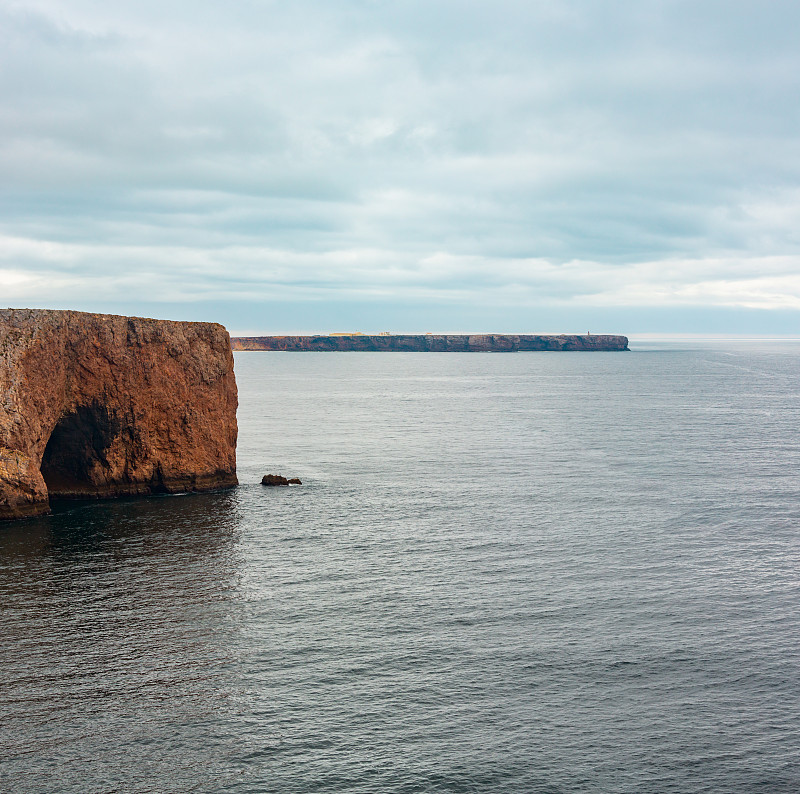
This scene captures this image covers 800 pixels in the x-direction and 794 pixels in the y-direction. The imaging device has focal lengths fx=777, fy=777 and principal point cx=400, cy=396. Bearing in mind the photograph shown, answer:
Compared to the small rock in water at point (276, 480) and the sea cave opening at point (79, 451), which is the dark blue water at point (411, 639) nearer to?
the small rock in water at point (276, 480)

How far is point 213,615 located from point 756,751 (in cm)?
2050

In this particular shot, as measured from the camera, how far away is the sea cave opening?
175 ft

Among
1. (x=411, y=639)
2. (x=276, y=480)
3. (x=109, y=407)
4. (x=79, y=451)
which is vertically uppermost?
(x=109, y=407)

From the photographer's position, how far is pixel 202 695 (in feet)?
82.8

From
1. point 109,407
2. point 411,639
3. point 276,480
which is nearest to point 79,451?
point 109,407

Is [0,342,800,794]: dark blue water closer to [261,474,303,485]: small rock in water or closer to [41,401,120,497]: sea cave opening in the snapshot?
[261,474,303,485]: small rock in water

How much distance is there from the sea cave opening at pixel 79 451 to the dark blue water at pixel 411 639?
2646 millimetres

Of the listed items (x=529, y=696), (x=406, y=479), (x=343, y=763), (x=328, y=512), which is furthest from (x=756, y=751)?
(x=406, y=479)

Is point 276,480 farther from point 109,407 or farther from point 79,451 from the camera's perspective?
point 79,451

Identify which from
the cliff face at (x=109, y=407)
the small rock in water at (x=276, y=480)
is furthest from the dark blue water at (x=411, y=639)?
the cliff face at (x=109, y=407)

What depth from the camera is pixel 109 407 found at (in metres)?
53.8

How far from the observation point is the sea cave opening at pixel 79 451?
53.2 m

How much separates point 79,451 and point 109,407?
375 centimetres

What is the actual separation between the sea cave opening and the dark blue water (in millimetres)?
2646
